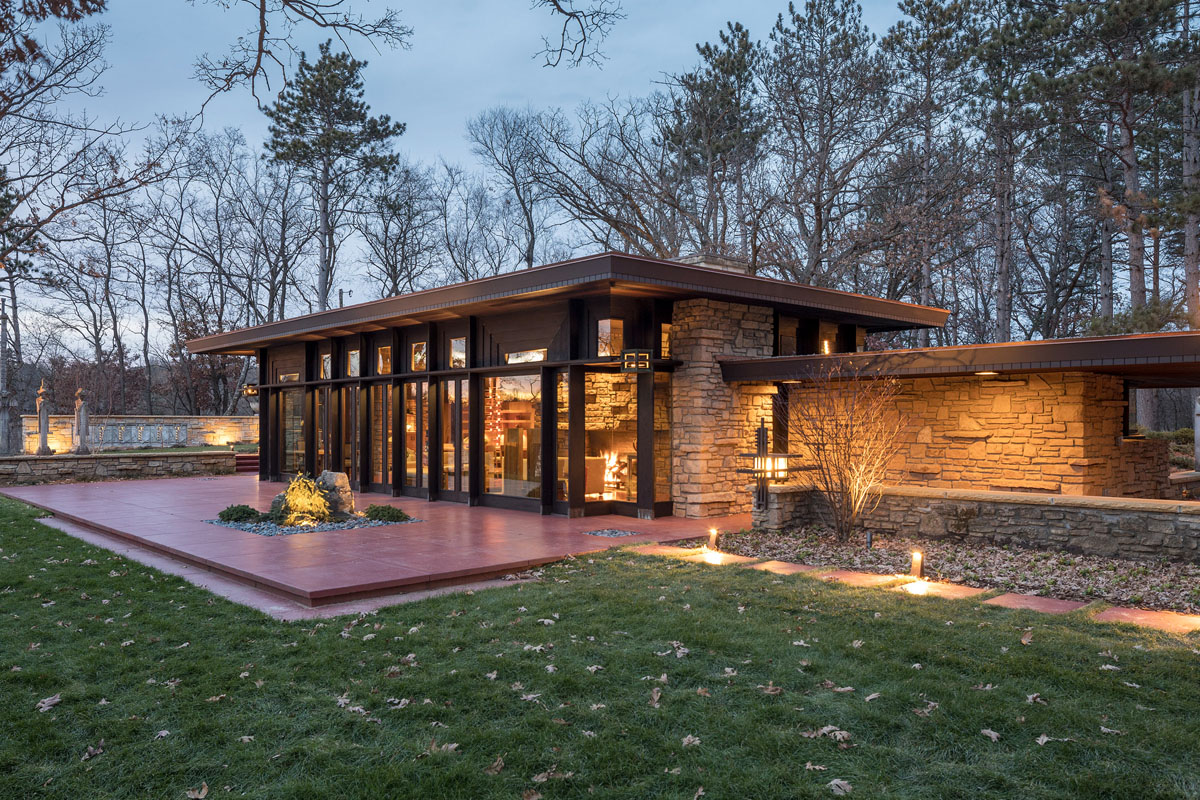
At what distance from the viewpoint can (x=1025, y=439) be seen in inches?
375

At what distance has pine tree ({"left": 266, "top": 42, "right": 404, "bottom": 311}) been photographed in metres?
24.6

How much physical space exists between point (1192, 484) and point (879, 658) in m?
11.3

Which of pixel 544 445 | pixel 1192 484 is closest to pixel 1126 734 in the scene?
pixel 544 445

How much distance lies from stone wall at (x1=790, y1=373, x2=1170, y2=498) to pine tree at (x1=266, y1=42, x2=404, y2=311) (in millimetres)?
20773

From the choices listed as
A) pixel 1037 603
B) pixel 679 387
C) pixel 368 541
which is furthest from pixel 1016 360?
pixel 368 541

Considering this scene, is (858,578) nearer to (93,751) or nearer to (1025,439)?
(1025,439)

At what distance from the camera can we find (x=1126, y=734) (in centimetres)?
341

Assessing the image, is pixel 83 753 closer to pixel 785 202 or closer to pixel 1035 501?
pixel 1035 501

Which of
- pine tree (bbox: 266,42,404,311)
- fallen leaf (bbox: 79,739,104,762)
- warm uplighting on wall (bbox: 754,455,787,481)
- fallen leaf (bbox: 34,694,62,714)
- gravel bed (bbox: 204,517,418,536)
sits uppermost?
pine tree (bbox: 266,42,404,311)

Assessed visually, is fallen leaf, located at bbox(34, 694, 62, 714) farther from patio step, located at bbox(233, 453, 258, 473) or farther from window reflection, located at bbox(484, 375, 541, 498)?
patio step, located at bbox(233, 453, 258, 473)

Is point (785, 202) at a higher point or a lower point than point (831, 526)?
higher

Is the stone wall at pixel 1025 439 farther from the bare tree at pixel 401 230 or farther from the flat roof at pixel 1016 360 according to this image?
the bare tree at pixel 401 230

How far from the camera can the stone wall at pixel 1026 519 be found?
275 inches

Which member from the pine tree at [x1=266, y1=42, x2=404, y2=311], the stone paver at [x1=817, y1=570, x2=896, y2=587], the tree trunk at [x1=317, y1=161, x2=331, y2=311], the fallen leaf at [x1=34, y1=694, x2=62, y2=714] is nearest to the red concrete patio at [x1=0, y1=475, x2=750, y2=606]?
the fallen leaf at [x1=34, y1=694, x2=62, y2=714]
